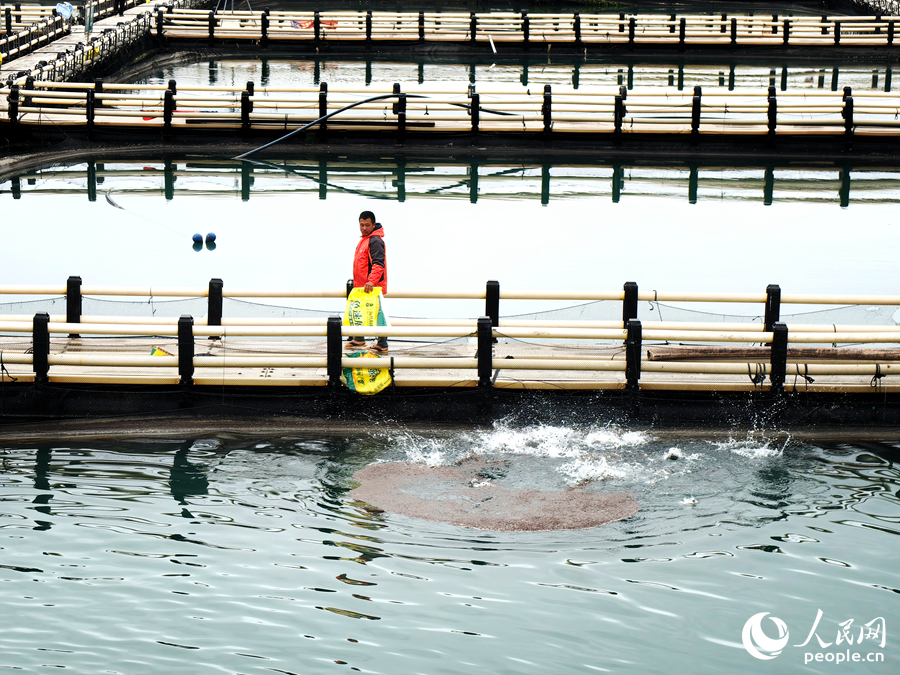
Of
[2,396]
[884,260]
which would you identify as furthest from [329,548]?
[884,260]

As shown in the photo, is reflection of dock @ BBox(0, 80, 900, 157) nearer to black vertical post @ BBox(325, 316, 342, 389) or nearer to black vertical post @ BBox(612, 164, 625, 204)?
black vertical post @ BBox(612, 164, 625, 204)

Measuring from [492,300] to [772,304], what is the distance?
3.30 m

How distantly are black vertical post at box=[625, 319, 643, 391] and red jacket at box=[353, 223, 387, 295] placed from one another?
278 cm

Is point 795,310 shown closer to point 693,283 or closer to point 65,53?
point 693,283

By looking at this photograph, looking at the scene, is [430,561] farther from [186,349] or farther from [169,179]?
[169,179]

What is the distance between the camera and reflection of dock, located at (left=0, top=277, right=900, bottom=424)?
11.9 metres

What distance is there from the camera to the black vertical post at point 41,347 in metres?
11.8

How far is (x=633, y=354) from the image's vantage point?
39.0ft

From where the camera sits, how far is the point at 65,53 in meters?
30.3

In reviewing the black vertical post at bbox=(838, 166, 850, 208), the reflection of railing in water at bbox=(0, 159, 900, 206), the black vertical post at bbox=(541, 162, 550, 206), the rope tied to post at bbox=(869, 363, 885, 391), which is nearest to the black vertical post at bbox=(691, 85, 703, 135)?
the reflection of railing in water at bbox=(0, 159, 900, 206)

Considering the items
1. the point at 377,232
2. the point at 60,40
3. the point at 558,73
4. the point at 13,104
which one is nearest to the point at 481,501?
the point at 377,232

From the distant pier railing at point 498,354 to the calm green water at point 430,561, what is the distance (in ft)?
2.33

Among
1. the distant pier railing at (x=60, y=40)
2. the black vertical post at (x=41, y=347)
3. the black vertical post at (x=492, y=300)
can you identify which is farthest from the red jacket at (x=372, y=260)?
the distant pier railing at (x=60, y=40)

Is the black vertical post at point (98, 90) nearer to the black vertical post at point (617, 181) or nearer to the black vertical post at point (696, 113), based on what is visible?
the black vertical post at point (617, 181)
